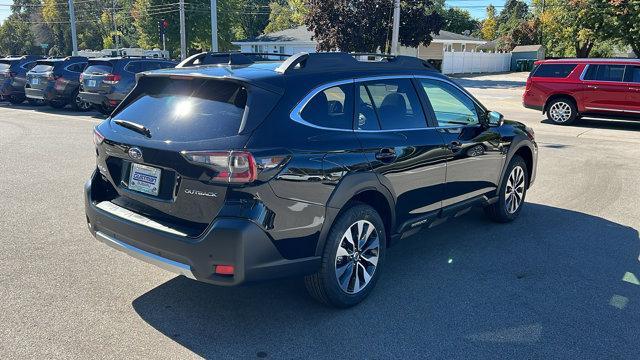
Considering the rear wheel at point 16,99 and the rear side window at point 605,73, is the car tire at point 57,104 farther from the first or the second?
the rear side window at point 605,73

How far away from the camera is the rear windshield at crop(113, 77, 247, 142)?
11.0ft

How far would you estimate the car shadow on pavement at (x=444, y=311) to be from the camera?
3.38 meters

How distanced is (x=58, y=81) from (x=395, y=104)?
15.5 m

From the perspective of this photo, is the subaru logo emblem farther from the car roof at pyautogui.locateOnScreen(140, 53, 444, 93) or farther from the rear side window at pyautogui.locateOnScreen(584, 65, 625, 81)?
the rear side window at pyautogui.locateOnScreen(584, 65, 625, 81)

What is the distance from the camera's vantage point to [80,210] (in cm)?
616

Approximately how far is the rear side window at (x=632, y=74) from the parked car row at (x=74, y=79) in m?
12.5

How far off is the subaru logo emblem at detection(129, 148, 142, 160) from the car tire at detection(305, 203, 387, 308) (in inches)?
54.5

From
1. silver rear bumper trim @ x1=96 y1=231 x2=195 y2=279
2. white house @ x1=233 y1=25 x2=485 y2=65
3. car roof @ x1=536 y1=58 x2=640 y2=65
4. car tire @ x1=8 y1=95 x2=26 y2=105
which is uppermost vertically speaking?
white house @ x1=233 y1=25 x2=485 y2=65

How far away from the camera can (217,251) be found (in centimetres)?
316

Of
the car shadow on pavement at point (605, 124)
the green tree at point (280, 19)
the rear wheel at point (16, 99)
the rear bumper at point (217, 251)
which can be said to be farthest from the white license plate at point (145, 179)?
the green tree at point (280, 19)

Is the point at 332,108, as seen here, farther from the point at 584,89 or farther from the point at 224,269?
the point at 584,89

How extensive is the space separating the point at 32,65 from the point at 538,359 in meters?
20.6

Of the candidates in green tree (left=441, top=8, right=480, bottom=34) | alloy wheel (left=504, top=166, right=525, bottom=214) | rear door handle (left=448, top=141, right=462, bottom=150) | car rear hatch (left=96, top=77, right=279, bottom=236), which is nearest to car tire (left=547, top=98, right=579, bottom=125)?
alloy wheel (left=504, top=166, right=525, bottom=214)

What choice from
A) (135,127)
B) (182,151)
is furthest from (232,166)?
(135,127)
